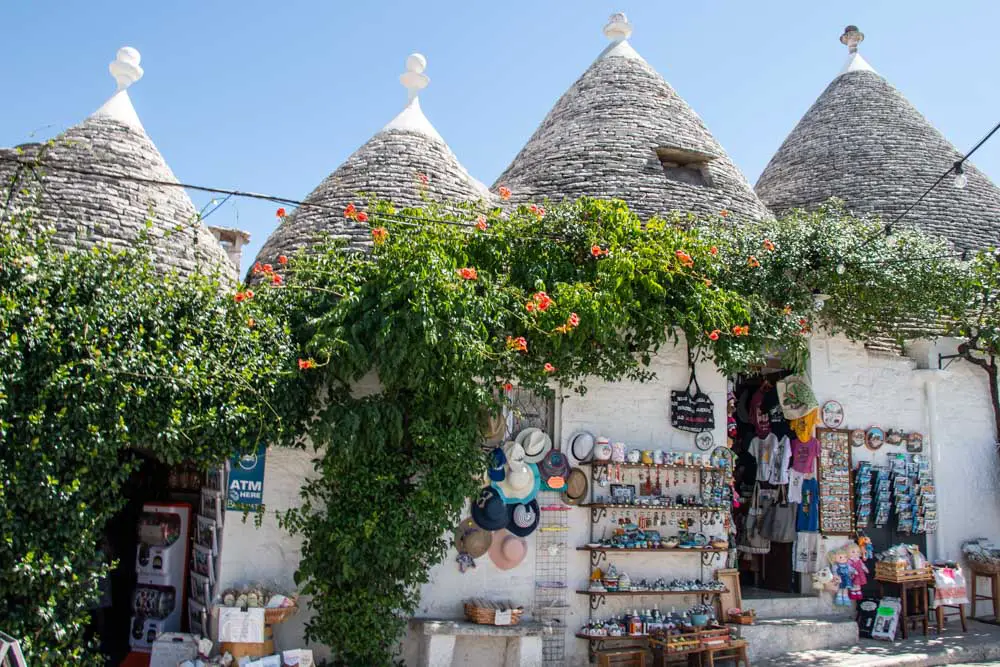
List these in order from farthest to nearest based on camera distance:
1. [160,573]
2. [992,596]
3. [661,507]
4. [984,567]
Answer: [992,596], [984,567], [661,507], [160,573]

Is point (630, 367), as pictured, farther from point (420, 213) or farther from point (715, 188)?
point (715, 188)

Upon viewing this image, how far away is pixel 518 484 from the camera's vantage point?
822 cm

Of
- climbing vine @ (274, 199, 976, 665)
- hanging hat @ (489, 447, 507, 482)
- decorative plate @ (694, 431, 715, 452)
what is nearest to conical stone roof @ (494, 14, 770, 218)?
climbing vine @ (274, 199, 976, 665)

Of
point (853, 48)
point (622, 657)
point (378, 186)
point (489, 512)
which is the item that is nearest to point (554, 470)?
point (489, 512)

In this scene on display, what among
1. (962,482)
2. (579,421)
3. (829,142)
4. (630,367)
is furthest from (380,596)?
(829,142)

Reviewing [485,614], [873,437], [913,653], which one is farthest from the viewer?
[873,437]

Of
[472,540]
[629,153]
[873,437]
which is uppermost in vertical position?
[629,153]

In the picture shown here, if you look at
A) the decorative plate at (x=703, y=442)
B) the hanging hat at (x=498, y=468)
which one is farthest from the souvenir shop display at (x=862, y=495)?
the hanging hat at (x=498, y=468)

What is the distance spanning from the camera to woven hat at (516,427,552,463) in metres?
8.39

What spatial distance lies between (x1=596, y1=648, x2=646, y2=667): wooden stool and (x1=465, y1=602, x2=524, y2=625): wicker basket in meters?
0.91

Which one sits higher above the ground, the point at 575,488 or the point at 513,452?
the point at 513,452

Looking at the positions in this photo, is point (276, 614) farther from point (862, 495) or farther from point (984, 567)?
point (984, 567)

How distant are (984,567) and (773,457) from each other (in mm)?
2958

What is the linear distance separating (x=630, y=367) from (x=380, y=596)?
10.8 feet
